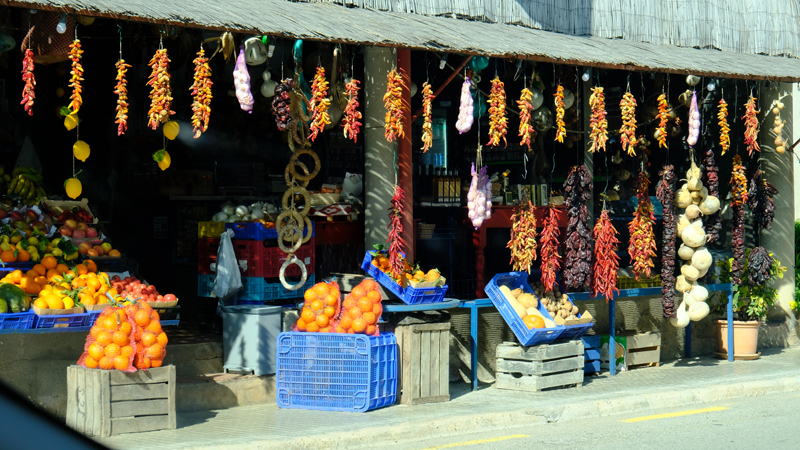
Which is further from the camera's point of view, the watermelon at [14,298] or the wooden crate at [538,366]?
the wooden crate at [538,366]

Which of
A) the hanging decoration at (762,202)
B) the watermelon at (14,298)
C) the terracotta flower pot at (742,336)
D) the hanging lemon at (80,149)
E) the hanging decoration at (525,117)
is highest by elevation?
the hanging decoration at (525,117)

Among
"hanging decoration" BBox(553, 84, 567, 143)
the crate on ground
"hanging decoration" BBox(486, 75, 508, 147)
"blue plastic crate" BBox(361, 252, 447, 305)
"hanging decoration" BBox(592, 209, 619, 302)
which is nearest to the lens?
"blue plastic crate" BBox(361, 252, 447, 305)

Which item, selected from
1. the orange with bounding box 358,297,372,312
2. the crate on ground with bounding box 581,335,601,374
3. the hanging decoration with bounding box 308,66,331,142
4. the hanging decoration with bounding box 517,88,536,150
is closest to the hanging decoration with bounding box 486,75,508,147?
the hanging decoration with bounding box 517,88,536,150

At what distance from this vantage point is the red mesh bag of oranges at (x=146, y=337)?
7.95 meters

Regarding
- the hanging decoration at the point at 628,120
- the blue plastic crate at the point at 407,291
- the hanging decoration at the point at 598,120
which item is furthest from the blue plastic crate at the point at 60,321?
the hanging decoration at the point at 628,120

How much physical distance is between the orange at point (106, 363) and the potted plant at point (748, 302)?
9.36 m

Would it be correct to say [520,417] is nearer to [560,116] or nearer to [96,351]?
[560,116]

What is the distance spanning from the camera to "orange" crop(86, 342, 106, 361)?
25.5 feet

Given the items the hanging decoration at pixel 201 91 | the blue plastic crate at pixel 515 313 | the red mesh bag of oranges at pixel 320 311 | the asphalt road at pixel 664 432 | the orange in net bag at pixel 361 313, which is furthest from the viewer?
the blue plastic crate at pixel 515 313

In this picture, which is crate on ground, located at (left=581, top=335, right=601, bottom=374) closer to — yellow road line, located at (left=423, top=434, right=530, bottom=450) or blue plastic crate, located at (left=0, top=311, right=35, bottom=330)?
yellow road line, located at (left=423, top=434, right=530, bottom=450)

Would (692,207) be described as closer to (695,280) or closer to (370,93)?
(695,280)

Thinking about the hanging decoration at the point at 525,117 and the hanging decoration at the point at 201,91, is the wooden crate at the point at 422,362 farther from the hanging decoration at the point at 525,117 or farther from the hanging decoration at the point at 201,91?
the hanging decoration at the point at 201,91

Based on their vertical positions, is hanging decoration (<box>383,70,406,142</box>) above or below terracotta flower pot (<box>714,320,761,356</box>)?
above

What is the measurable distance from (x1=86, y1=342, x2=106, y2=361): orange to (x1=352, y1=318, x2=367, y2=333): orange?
246cm
